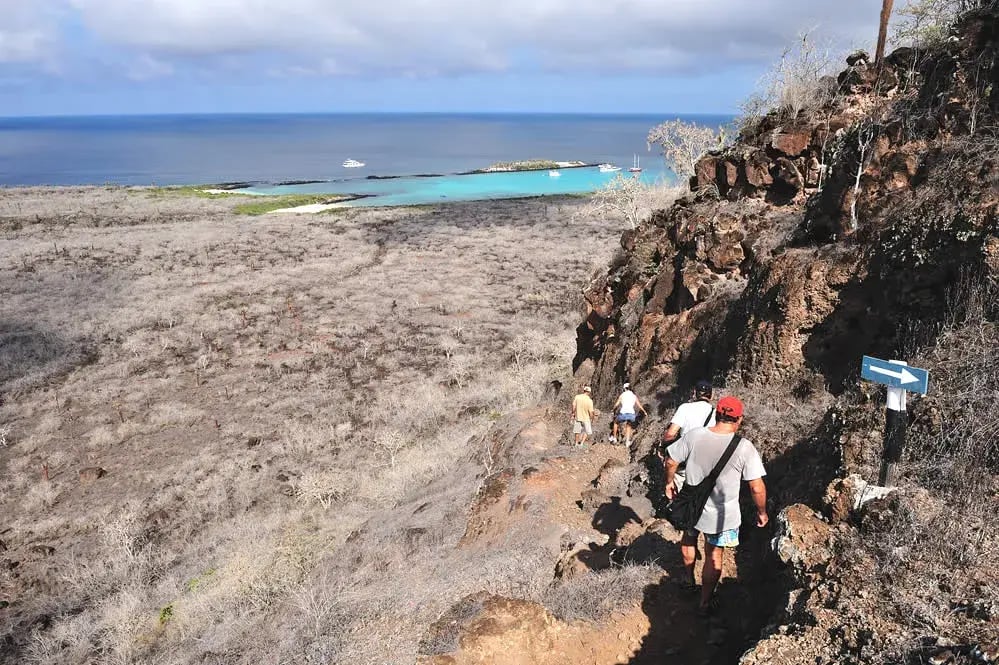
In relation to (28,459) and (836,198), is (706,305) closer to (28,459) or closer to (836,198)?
(836,198)

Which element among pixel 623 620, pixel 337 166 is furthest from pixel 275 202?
pixel 623 620

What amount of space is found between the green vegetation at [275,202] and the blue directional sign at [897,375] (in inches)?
2512

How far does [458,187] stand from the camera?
3401 inches

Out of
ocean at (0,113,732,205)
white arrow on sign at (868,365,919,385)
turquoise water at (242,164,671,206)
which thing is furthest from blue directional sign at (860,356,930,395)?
ocean at (0,113,732,205)

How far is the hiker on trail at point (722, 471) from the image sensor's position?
15.5 ft

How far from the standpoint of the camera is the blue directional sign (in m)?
4.30

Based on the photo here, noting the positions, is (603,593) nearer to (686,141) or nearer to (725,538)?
(725,538)

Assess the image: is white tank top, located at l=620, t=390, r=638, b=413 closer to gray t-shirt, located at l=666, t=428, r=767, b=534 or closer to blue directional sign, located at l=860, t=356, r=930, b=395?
gray t-shirt, located at l=666, t=428, r=767, b=534

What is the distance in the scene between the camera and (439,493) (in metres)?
12.0

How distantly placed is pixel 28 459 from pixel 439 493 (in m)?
12.3

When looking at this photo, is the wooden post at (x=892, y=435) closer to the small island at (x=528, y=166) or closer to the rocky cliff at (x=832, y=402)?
the rocky cliff at (x=832, y=402)

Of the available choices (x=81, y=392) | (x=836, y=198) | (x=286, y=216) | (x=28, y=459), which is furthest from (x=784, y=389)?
(x=286, y=216)

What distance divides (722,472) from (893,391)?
1.38 meters

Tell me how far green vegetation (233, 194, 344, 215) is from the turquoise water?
12.3 feet
